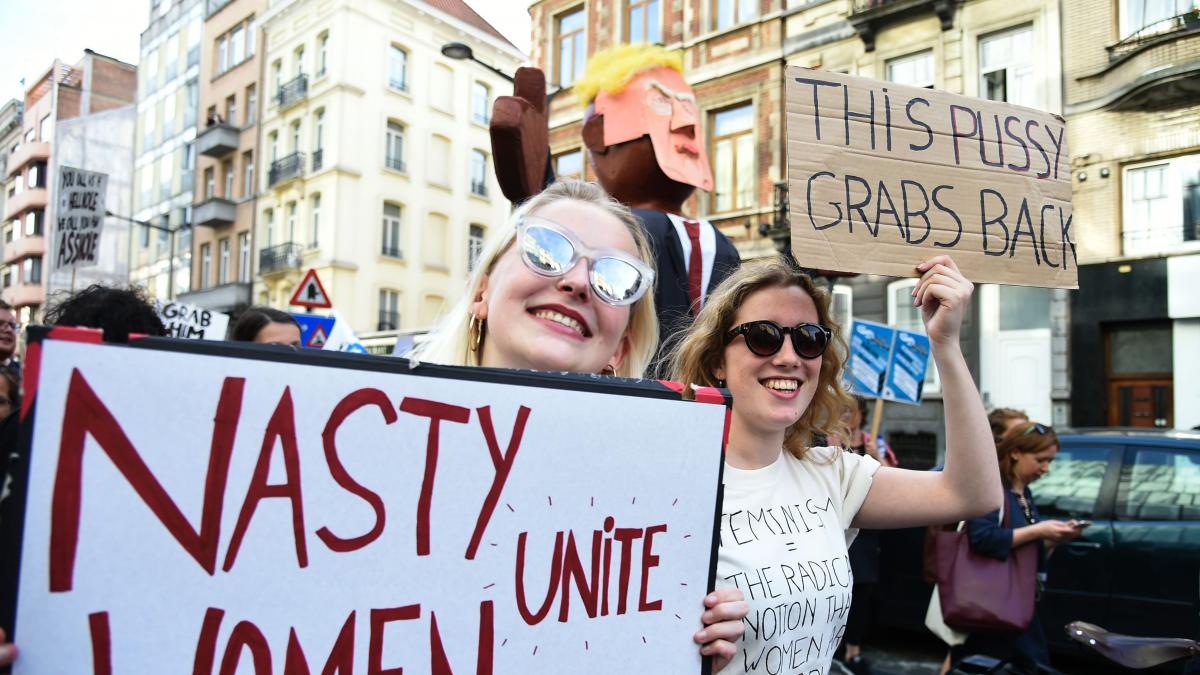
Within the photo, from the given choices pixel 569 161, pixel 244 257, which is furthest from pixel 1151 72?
pixel 244 257

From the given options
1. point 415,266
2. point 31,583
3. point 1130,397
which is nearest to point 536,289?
point 31,583

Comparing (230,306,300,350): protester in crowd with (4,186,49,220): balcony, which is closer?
(230,306,300,350): protester in crowd

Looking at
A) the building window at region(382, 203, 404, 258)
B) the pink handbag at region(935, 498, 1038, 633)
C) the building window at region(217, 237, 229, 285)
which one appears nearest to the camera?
the pink handbag at region(935, 498, 1038, 633)

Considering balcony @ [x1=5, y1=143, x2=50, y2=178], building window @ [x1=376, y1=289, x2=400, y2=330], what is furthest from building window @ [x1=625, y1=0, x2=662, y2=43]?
balcony @ [x1=5, y1=143, x2=50, y2=178]

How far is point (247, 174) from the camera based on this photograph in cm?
3161

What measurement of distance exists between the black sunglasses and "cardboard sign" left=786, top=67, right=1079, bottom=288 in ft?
0.51

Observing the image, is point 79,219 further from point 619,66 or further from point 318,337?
point 619,66

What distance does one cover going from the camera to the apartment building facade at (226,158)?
3105 centimetres

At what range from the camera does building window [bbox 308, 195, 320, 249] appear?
1077 inches

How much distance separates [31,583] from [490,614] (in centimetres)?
55

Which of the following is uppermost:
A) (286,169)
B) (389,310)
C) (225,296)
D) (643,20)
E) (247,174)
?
(643,20)

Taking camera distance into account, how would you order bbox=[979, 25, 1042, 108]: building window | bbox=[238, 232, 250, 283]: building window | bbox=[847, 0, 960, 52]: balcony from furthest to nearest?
bbox=[238, 232, 250, 283]: building window < bbox=[847, 0, 960, 52]: balcony < bbox=[979, 25, 1042, 108]: building window

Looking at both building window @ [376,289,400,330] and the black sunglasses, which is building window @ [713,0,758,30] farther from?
the black sunglasses

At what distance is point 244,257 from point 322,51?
8.00 metres
